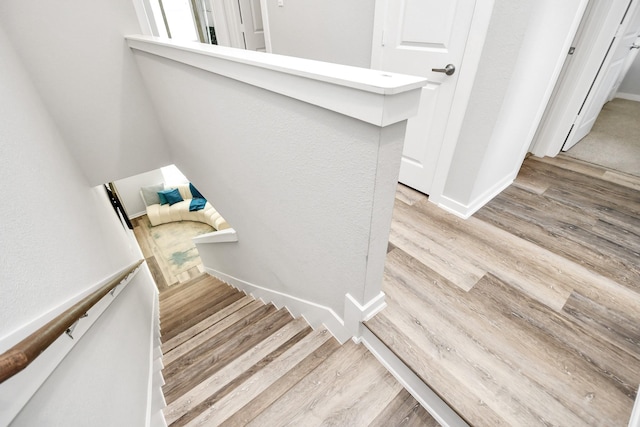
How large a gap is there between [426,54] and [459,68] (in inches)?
9.5

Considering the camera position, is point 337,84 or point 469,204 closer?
point 337,84

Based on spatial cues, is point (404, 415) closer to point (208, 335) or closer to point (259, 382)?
point (259, 382)

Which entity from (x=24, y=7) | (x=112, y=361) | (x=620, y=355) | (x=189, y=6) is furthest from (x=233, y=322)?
(x=189, y=6)

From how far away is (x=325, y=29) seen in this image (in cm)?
234

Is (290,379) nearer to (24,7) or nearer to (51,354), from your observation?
(51,354)

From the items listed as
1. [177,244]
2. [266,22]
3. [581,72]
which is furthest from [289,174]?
[177,244]

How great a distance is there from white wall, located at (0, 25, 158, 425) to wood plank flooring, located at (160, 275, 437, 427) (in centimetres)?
25

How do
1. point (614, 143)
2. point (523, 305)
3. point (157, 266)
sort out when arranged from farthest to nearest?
point (157, 266)
point (614, 143)
point (523, 305)

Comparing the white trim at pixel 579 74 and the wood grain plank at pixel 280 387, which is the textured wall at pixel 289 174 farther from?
the white trim at pixel 579 74

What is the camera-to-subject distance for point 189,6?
4406 millimetres

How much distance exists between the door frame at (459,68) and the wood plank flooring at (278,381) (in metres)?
1.26

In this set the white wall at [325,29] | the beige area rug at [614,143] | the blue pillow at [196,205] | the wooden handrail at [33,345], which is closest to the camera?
the wooden handrail at [33,345]

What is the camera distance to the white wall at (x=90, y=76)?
6.39 feet

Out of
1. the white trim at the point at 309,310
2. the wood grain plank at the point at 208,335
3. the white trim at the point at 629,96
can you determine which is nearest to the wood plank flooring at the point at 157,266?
the wood grain plank at the point at 208,335
